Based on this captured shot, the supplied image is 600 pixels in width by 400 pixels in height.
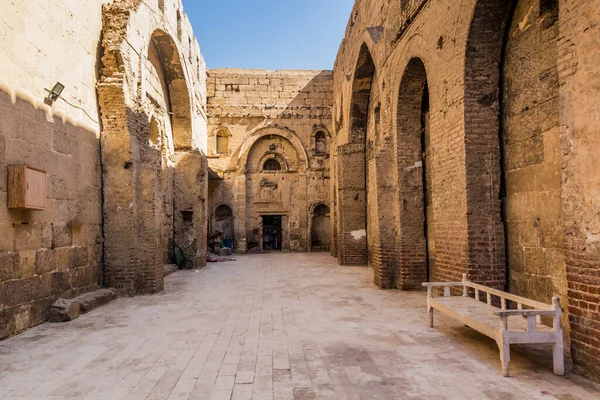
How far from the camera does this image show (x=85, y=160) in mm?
7727

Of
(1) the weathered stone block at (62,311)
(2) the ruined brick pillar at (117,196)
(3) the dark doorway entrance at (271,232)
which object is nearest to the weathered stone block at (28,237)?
(1) the weathered stone block at (62,311)

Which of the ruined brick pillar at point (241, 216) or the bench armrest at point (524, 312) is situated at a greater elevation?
the ruined brick pillar at point (241, 216)

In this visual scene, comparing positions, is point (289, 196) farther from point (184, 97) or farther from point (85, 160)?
point (85, 160)

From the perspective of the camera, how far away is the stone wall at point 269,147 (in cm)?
2016

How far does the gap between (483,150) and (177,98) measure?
441 inches

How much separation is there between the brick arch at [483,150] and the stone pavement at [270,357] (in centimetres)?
109

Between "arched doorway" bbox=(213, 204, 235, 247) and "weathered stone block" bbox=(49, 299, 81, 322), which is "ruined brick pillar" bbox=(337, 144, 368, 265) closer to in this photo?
"arched doorway" bbox=(213, 204, 235, 247)

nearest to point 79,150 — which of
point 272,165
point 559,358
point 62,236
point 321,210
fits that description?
point 62,236

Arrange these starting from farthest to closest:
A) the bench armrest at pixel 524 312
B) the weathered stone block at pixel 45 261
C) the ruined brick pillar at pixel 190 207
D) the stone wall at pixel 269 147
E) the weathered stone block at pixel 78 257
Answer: the stone wall at pixel 269 147, the ruined brick pillar at pixel 190 207, the weathered stone block at pixel 78 257, the weathered stone block at pixel 45 261, the bench armrest at pixel 524 312

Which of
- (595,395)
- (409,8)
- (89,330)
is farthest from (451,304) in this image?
(409,8)

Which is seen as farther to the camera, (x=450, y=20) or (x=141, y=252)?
(x=141, y=252)

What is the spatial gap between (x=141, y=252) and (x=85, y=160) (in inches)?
83.9

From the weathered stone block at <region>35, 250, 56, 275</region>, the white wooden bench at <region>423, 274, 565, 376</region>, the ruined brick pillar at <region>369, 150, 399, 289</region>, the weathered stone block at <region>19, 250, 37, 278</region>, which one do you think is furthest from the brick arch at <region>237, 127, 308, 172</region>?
the white wooden bench at <region>423, 274, 565, 376</region>

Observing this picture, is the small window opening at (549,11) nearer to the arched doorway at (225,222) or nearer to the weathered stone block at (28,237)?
the weathered stone block at (28,237)
